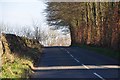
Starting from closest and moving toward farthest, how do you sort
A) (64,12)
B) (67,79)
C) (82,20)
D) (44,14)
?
(67,79)
(64,12)
(82,20)
(44,14)

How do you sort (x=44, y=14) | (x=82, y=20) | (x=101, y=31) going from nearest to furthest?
(x=101, y=31), (x=82, y=20), (x=44, y=14)

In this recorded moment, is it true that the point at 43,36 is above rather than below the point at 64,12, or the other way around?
below

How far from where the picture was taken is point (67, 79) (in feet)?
66.9

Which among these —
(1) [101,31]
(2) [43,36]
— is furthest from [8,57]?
(2) [43,36]

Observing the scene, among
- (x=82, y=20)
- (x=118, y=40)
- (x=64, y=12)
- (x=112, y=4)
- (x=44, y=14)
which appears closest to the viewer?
(x=118, y=40)

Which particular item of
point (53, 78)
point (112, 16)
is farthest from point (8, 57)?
point (112, 16)

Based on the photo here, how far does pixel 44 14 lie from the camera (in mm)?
76000

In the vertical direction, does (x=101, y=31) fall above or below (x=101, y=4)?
below

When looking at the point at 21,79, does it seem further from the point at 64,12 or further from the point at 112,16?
the point at 64,12

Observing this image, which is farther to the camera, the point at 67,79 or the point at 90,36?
the point at 90,36

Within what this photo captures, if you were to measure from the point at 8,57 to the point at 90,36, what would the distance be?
42.1 meters

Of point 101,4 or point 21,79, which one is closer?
point 21,79

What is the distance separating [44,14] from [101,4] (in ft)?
81.0

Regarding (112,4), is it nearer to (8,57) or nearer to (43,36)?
(8,57)
